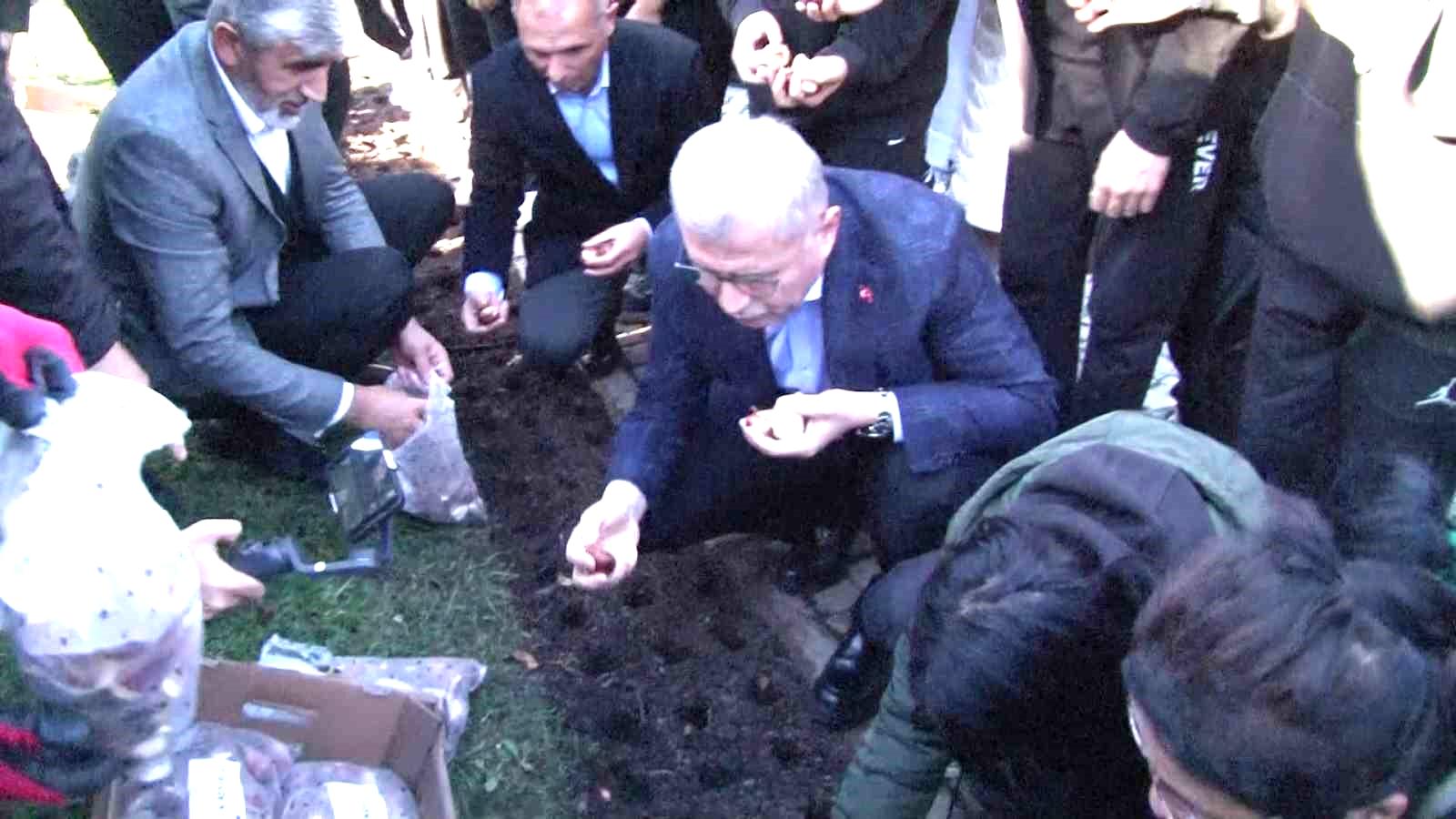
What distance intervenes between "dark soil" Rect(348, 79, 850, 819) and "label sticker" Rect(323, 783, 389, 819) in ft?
1.85

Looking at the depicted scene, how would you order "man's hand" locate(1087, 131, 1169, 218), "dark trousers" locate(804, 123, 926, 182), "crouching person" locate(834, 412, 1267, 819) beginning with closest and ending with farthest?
"crouching person" locate(834, 412, 1267, 819) → "man's hand" locate(1087, 131, 1169, 218) → "dark trousers" locate(804, 123, 926, 182)

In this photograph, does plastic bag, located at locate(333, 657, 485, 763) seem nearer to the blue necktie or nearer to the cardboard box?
the cardboard box

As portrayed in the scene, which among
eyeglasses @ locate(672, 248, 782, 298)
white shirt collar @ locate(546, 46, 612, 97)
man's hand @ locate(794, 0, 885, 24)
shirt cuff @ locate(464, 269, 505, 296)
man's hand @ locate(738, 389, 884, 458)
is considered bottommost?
shirt cuff @ locate(464, 269, 505, 296)

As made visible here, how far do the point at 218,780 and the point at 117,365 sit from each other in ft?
3.10

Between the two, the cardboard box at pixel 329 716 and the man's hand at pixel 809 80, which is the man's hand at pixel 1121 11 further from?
the cardboard box at pixel 329 716

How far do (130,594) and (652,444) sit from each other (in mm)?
1165

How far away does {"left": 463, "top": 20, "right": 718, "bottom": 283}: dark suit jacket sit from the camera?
3490 millimetres

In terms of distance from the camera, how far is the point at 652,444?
2787 millimetres

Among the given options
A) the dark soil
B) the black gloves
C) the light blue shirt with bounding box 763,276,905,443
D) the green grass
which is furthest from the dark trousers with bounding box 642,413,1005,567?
the black gloves

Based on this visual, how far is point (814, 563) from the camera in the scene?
124 inches

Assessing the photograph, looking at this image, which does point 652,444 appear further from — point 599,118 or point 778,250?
point 599,118

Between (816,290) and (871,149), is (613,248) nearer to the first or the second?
(871,149)

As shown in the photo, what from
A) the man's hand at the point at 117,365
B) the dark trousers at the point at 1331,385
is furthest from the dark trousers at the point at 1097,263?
the man's hand at the point at 117,365

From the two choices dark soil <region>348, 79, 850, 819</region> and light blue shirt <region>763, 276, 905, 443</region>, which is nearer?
light blue shirt <region>763, 276, 905, 443</region>
